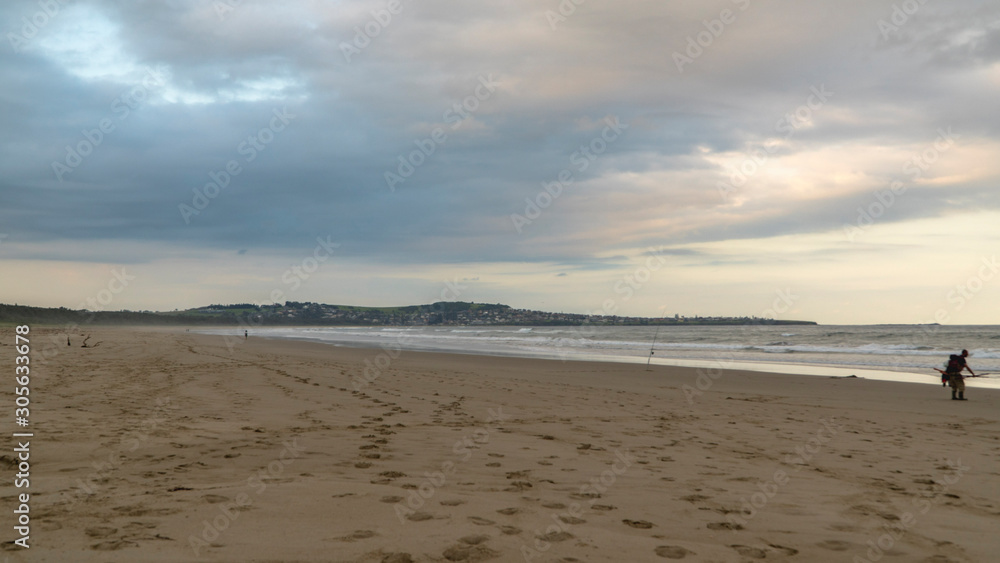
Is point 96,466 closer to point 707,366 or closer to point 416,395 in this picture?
point 416,395

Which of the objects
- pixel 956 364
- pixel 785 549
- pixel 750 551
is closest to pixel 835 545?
pixel 785 549

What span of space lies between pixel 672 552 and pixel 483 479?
84.4 inches

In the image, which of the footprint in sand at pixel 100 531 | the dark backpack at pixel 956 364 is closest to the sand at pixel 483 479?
the footprint in sand at pixel 100 531

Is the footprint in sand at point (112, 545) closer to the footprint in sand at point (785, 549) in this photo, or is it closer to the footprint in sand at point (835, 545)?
the footprint in sand at point (785, 549)

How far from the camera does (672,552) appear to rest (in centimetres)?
389

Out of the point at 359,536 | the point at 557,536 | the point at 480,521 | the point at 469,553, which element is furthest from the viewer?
the point at 480,521

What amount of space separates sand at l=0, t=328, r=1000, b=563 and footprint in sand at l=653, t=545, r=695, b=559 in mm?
20

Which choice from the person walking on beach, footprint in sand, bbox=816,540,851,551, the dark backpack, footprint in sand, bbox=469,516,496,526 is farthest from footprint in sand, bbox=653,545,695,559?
the dark backpack

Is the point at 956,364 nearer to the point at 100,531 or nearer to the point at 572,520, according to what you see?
the point at 572,520

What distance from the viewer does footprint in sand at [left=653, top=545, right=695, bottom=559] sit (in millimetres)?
3828

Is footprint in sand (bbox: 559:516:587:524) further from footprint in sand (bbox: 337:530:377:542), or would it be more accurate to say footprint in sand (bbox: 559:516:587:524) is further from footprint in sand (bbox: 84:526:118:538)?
footprint in sand (bbox: 84:526:118:538)

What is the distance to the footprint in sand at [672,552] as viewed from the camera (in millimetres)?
3828

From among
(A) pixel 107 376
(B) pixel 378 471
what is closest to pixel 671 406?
(B) pixel 378 471

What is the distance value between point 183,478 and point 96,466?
1017 millimetres
